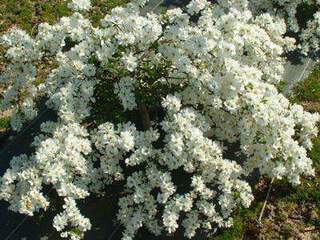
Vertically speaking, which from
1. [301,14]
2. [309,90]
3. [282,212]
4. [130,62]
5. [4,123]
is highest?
[301,14]

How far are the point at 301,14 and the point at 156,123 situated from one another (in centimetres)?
708

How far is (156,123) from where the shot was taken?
44.9ft

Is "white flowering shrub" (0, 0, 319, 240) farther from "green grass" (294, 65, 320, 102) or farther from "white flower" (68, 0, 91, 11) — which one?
"green grass" (294, 65, 320, 102)

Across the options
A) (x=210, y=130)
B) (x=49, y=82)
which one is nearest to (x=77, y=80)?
(x=49, y=82)

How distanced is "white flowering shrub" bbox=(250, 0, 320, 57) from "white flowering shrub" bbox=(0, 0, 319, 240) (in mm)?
4346

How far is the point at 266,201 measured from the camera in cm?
1384

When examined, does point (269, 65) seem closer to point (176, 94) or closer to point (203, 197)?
point (176, 94)

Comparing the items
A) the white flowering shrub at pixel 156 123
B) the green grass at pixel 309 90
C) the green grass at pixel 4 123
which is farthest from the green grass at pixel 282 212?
the green grass at pixel 4 123

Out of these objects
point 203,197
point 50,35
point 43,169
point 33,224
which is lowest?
point 33,224

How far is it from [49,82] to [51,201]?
2.59m

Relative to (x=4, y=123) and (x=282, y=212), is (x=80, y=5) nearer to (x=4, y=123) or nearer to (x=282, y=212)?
(x=4, y=123)

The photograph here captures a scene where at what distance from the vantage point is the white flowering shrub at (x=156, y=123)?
11.7 m

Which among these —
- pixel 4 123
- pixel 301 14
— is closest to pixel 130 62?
pixel 4 123

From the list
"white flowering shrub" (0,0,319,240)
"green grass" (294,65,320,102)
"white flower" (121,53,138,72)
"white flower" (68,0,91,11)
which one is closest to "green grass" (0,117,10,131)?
"white flowering shrub" (0,0,319,240)
